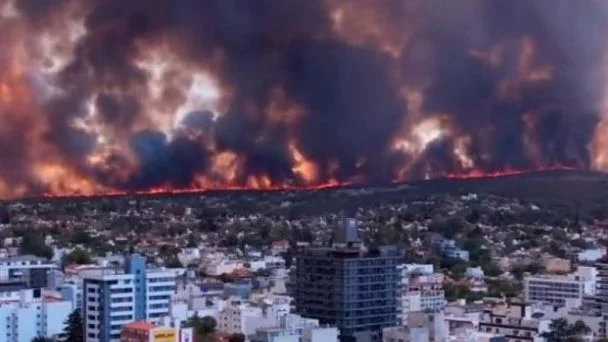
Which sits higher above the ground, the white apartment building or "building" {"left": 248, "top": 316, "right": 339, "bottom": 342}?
the white apartment building

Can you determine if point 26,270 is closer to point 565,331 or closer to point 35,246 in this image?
point 35,246

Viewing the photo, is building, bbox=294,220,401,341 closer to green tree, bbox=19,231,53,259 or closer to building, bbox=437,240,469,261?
green tree, bbox=19,231,53,259

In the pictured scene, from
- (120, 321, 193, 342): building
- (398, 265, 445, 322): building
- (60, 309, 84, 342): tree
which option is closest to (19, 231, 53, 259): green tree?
(398, 265, 445, 322): building

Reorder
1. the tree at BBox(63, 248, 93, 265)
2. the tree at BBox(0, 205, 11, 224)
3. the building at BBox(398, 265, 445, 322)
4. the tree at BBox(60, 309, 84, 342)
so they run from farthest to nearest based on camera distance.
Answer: the tree at BBox(0, 205, 11, 224), the tree at BBox(63, 248, 93, 265), the building at BBox(398, 265, 445, 322), the tree at BBox(60, 309, 84, 342)

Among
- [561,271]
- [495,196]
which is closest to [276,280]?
[561,271]

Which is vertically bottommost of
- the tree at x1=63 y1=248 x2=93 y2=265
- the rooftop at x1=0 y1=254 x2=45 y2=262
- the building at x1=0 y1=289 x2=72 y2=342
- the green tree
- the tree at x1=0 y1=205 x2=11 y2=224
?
the building at x1=0 y1=289 x2=72 y2=342

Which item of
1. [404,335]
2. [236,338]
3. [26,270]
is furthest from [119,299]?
[26,270]

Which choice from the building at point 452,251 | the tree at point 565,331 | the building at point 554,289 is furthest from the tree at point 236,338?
the building at point 452,251

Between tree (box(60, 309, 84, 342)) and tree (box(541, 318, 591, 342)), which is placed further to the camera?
tree (box(541, 318, 591, 342))
